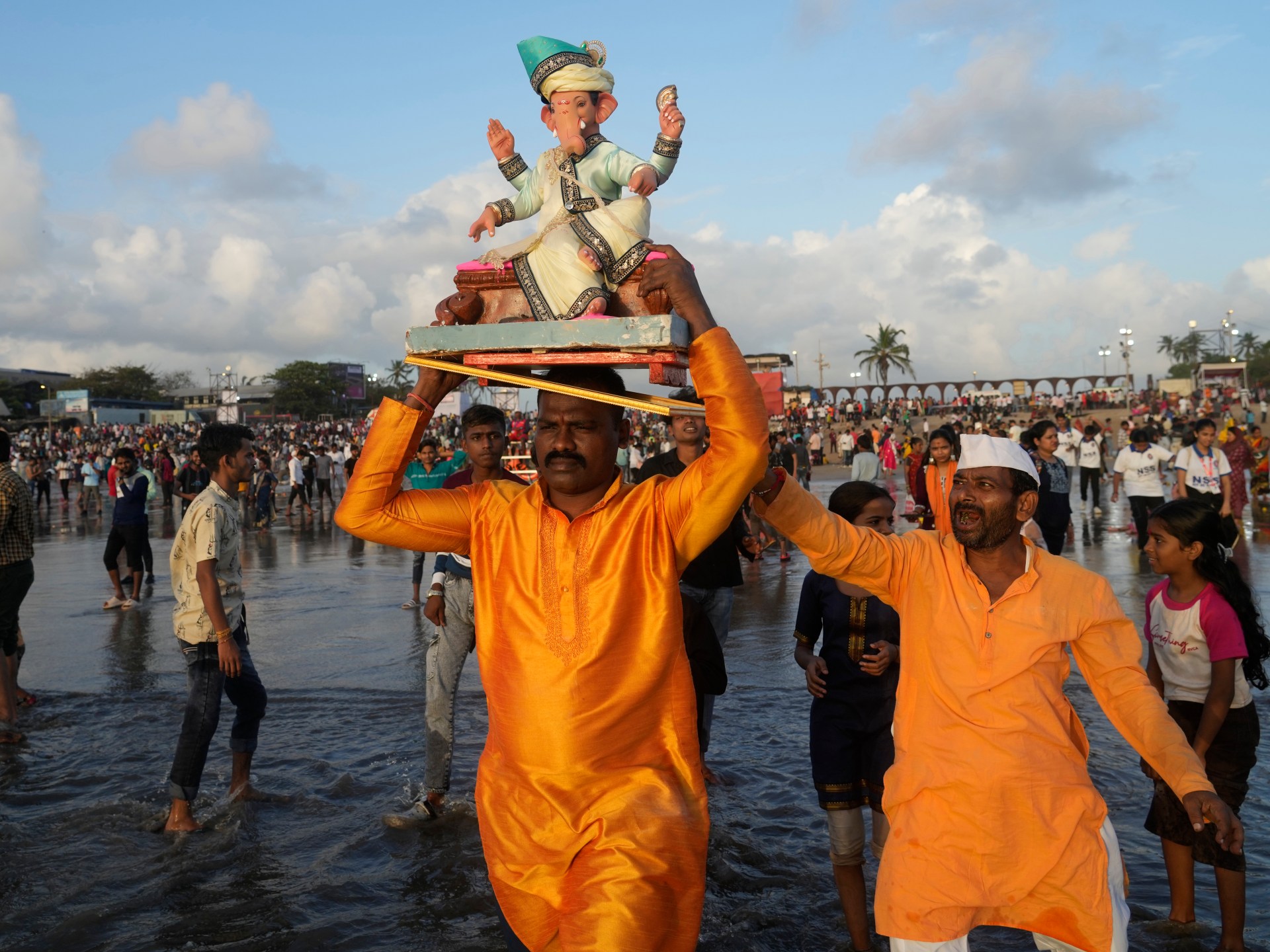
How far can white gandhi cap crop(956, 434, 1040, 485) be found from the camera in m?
2.89

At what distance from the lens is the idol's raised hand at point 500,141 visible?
337 cm

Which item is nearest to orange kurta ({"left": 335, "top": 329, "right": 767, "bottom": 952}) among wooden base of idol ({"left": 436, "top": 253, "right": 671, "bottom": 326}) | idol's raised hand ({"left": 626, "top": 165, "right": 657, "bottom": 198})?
wooden base of idol ({"left": 436, "top": 253, "right": 671, "bottom": 326})

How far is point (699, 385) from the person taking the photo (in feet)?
8.39

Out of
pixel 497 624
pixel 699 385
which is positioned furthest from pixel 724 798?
pixel 699 385

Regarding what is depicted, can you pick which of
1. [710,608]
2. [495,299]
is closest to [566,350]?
[495,299]

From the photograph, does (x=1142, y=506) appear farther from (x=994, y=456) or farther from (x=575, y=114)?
(x=575, y=114)

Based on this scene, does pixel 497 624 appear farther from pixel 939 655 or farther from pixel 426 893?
pixel 426 893

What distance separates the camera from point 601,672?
2.53 metres

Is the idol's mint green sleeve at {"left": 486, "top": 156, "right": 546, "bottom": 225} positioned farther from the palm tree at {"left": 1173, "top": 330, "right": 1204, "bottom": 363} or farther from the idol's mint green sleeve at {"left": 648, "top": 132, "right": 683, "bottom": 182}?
the palm tree at {"left": 1173, "top": 330, "right": 1204, "bottom": 363}

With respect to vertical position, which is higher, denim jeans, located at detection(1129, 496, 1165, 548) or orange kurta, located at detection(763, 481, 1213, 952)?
denim jeans, located at detection(1129, 496, 1165, 548)

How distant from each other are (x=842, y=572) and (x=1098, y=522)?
15.3m

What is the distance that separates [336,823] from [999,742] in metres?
3.70

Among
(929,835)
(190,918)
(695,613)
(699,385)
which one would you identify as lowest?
(190,918)

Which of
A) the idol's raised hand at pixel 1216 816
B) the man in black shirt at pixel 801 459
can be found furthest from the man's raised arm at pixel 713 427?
the man in black shirt at pixel 801 459
